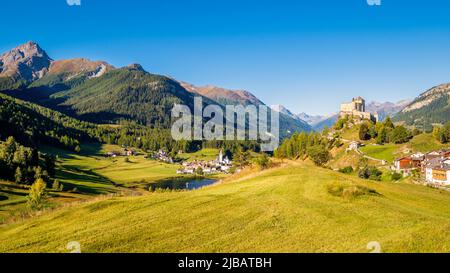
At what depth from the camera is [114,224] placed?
2909 cm

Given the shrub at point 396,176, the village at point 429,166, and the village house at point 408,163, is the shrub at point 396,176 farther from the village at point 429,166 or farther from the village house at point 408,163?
the village house at point 408,163

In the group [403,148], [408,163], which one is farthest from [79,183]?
[403,148]

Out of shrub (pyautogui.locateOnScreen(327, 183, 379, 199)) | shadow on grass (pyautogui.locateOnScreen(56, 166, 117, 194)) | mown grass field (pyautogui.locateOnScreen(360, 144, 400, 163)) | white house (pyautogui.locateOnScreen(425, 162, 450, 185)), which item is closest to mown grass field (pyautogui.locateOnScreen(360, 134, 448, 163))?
mown grass field (pyautogui.locateOnScreen(360, 144, 400, 163))

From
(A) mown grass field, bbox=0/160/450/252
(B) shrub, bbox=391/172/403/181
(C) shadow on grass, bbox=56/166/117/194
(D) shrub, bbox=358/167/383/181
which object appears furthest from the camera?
(C) shadow on grass, bbox=56/166/117/194

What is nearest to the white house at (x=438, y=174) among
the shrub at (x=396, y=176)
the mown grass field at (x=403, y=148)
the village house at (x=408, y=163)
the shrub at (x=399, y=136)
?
the shrub at (x=396, y=176)

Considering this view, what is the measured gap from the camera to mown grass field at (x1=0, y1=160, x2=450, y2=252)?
78.8 feet

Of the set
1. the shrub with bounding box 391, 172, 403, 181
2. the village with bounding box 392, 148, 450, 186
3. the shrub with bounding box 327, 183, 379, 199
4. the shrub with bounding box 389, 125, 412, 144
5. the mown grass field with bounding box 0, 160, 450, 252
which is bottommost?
the shrub with bounding box 391, 172, 403, 181

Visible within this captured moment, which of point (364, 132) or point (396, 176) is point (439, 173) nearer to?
point (396, 176)

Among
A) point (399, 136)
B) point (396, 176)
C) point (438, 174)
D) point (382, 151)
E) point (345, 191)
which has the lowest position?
point (396, 176)

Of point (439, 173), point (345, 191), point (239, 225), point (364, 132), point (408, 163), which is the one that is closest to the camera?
point (239, 225)

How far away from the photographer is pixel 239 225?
93.5ft

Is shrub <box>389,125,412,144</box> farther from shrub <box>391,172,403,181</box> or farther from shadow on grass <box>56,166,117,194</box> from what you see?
shadow on grass <box>56,166,117,194</box>
